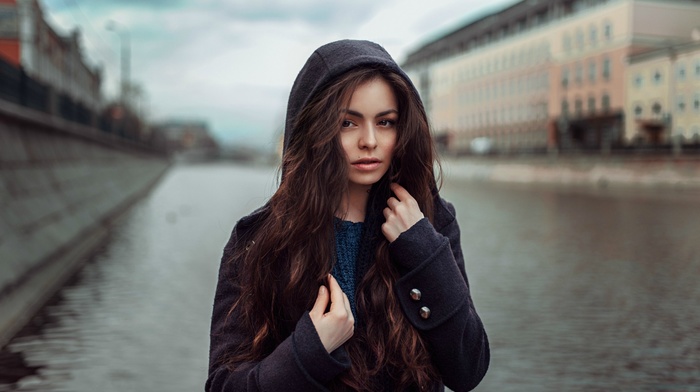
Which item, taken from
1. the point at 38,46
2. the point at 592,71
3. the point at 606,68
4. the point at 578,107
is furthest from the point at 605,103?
the point at 38,46

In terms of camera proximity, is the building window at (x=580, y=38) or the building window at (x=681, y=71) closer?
the building window at (x=681, y=71)

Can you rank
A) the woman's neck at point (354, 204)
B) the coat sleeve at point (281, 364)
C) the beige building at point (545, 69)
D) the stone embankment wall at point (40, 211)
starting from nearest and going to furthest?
the coat sleeve at point (281, 364) → the woman's neck at point (354, 204) → the stone embankment wall at point (40, 211) → the beige building at point (545, 69)

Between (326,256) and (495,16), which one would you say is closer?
(326,256)

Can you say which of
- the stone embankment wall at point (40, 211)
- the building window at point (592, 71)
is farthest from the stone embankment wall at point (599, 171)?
the stone embankment wall at point (40, 211)

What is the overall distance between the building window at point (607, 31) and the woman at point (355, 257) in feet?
210

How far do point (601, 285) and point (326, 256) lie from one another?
26.8 feet

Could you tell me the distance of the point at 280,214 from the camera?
1.96 metres

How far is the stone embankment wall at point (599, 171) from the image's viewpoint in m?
41.9

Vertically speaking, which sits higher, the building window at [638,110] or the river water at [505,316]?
the building window at [638,110]

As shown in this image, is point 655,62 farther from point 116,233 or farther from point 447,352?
point 447,352

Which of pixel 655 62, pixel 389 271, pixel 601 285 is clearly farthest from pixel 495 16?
pixel 389 271

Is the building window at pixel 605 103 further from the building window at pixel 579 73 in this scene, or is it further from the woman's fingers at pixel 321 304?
the woman's fingers at pixel 321 304

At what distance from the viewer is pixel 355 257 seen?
203cm

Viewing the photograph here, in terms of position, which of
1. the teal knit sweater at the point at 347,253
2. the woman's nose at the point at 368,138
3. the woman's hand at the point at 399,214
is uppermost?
the woman's nose at the point at 368,138
